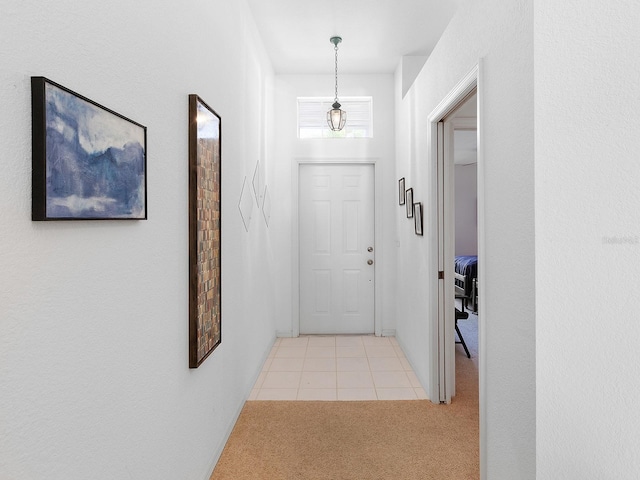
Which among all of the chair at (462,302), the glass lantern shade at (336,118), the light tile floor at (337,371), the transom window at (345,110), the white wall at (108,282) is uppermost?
the transom window at (345,110)

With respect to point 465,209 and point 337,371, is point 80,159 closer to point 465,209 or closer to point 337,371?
point 337,371

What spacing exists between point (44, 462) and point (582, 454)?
44.6 inches

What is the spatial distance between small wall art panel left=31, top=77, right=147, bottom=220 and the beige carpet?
1583 mm

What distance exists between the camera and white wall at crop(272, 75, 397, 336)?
4344 millimetres

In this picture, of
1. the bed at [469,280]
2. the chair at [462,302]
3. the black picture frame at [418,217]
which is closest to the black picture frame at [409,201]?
the black picture frame at [418,217]

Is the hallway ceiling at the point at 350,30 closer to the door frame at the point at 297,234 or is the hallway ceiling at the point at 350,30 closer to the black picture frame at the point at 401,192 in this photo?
the door frame at the point at 297,234

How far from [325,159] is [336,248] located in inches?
40.0

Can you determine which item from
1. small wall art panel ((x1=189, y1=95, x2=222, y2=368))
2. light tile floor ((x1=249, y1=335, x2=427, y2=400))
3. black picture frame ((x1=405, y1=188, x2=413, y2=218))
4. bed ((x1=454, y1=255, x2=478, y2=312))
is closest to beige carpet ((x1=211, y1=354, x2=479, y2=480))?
light tile floor ((x1=249, y1=335, x2=427, y2=400))

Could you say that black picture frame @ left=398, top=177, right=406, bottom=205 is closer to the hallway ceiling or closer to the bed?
the hallway ceiling

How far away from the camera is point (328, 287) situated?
4523 mm

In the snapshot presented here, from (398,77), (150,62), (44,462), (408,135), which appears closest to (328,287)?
(408,135)

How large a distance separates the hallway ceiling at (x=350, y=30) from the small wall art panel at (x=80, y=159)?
Result: 2.35 meters

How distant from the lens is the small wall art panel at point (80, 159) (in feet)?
2.61

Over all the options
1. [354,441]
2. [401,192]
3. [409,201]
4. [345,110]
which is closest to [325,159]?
[345,110]
